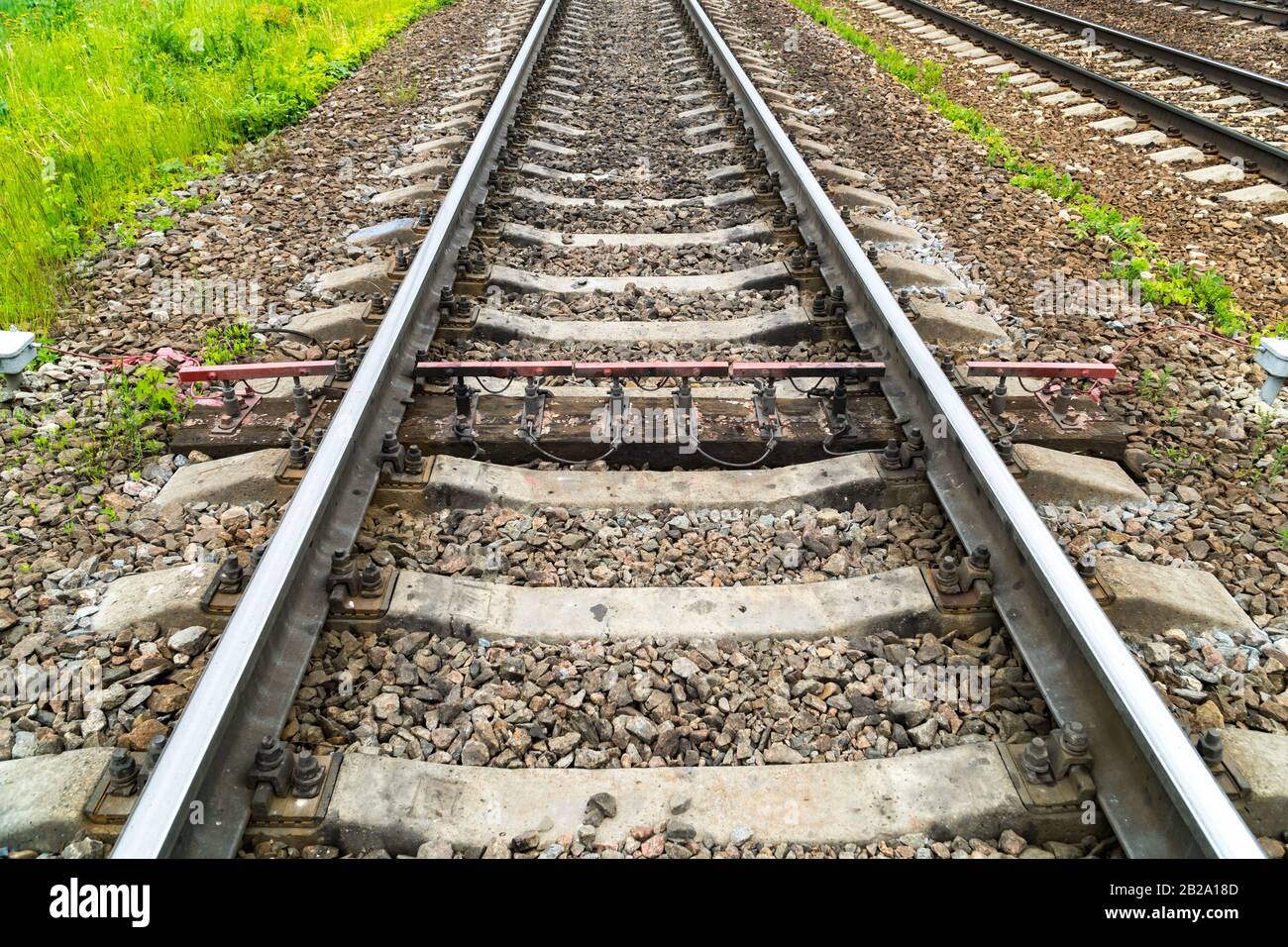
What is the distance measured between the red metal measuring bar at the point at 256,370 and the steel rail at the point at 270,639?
22 cm

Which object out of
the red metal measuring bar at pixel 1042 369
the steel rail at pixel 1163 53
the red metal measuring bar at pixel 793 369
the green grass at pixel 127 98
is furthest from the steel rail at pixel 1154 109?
the green grass at pixel 127 98

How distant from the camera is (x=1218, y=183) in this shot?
6766mm

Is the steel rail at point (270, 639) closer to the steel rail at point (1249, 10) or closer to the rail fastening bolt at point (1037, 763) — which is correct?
the rail fastening bolt at point (1037, 763)

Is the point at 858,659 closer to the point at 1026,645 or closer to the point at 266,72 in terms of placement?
the point at 1026,645

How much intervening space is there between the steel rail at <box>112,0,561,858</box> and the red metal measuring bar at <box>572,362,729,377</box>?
0.66m

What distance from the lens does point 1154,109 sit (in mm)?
8156

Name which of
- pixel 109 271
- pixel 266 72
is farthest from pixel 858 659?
pixel 266 72

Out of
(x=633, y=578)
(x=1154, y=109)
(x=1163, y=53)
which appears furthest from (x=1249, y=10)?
(x=633, y=578)

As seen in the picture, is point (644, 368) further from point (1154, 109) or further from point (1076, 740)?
point (1154, 109)

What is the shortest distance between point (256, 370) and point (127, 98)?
491cm

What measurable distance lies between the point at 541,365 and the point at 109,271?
288cm

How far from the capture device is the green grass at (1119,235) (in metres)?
4.79

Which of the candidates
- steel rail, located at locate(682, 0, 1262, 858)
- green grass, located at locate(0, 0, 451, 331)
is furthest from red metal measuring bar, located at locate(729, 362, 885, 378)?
green grass, located at locate(0, 0, 451, 331)

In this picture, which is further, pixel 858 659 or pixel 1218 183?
pixel 1218 183
